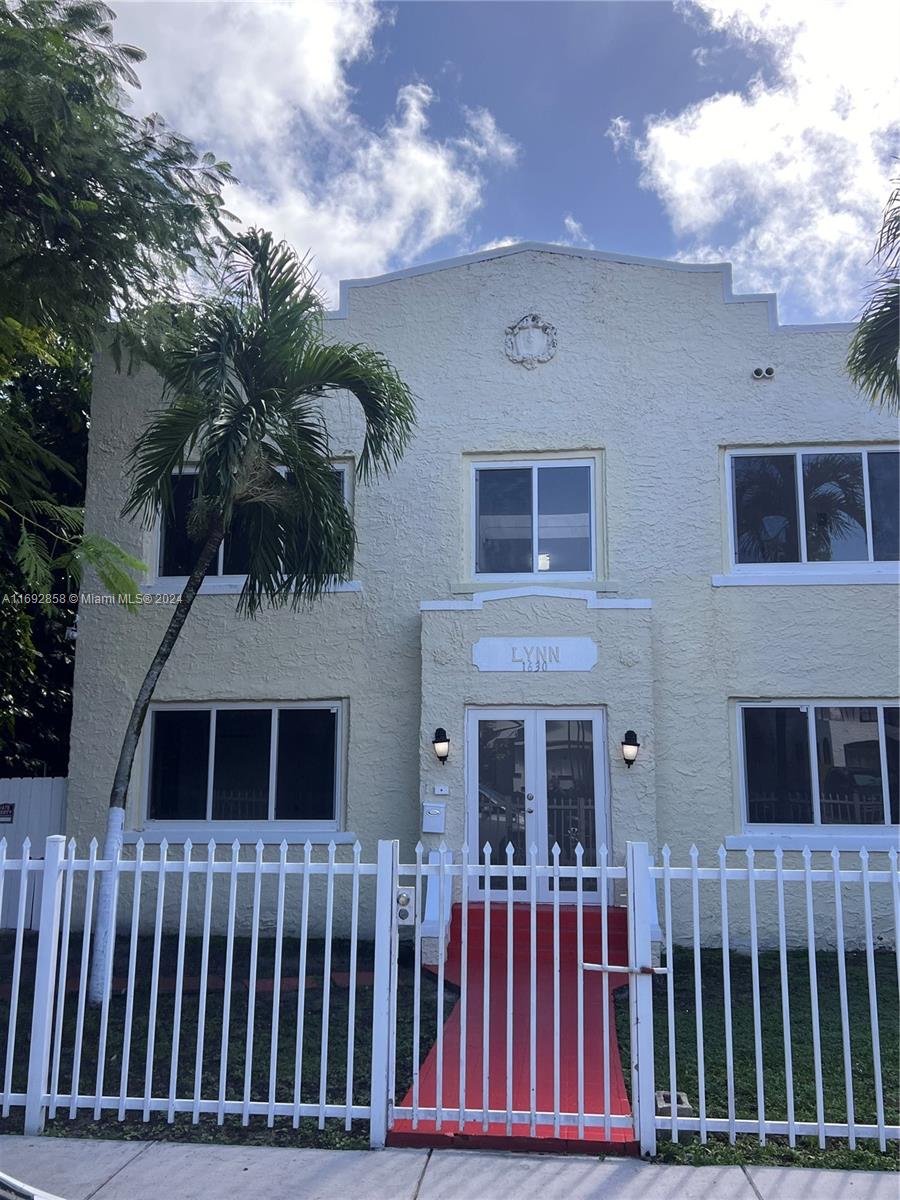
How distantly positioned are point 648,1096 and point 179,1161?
98.8 inches

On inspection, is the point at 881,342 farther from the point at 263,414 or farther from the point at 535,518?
the point at 263,414

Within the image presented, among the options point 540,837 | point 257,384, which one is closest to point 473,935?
point 540,837

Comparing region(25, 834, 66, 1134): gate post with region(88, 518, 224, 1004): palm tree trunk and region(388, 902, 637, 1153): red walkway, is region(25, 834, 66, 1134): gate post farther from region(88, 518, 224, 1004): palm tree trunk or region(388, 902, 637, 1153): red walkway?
region(388, 902, 637, 1153): red walkway

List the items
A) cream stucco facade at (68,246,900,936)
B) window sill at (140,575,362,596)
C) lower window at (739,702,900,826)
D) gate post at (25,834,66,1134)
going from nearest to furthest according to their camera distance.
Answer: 1. gate post at (25,834,66,1134)
2. lower window at (739,702,900,826)
3. cream stucco facade at (68,246,900,936)
4. window sill at (140,575,362,596)

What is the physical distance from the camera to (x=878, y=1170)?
4.96 m

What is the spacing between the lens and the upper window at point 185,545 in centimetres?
1159

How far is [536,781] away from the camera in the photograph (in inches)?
414

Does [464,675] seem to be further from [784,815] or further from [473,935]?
[784,815]

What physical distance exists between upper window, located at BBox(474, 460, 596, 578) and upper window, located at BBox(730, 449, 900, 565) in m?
1.74

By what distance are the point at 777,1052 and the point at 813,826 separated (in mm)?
4015

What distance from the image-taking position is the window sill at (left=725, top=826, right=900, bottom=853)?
10.2 metres

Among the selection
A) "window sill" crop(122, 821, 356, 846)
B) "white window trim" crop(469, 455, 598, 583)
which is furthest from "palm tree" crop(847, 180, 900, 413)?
"window sill" crop(122, 821, 356, 846)

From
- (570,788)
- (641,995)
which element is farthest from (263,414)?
(641,995)

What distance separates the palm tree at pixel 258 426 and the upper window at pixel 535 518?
2377mm
